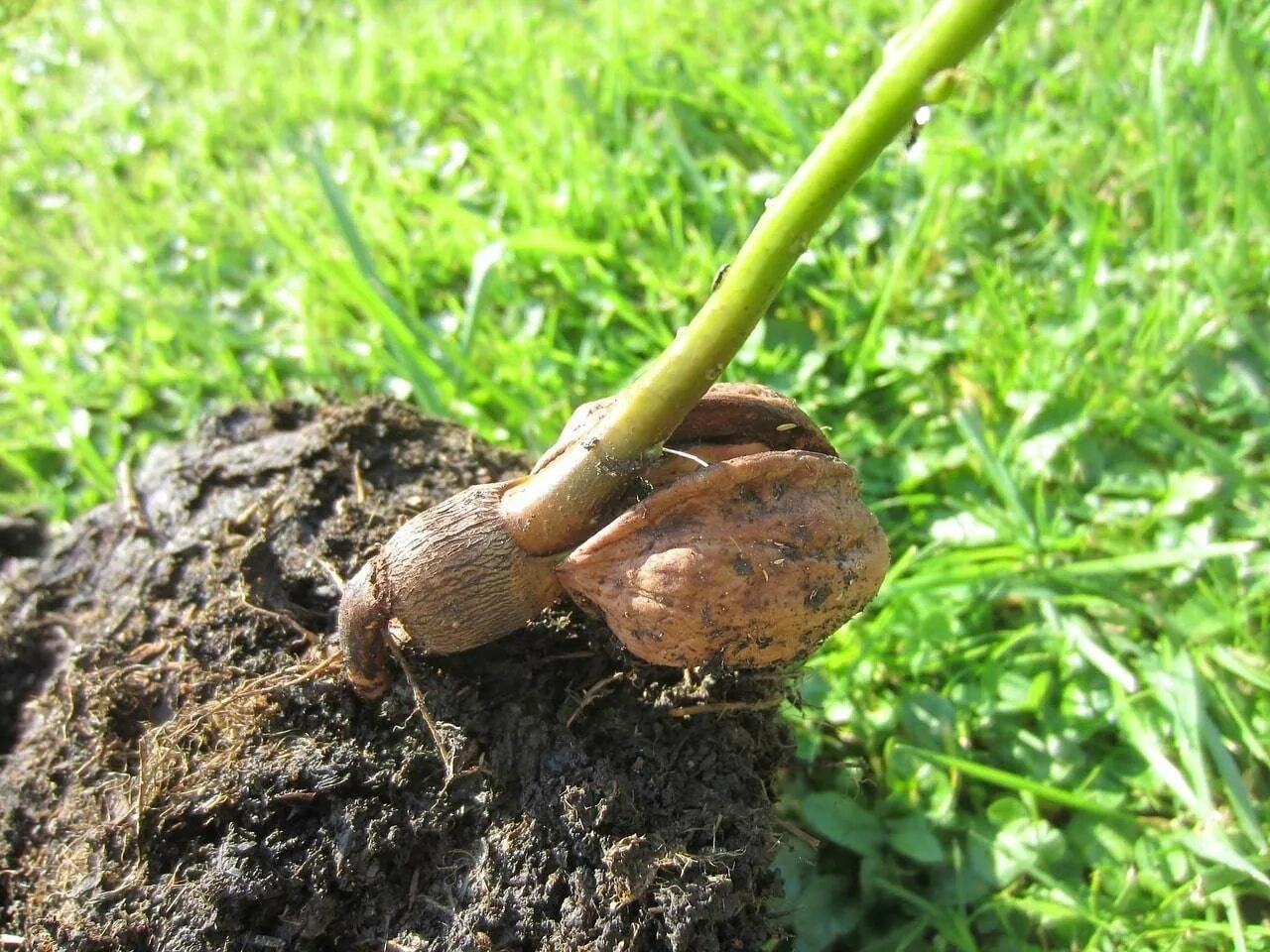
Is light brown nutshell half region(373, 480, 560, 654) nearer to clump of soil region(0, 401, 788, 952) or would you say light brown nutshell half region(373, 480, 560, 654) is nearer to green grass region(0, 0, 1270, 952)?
clump of soil region(0, 401, 788, 952)

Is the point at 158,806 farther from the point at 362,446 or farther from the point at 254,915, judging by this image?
the point at 362,446

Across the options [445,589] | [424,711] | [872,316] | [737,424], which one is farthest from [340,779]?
[872,316]

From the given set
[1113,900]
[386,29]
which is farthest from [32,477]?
[1113,900]

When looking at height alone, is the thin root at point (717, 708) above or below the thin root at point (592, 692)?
below

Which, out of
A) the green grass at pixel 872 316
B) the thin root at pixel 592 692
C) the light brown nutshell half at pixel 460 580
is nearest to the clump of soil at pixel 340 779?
the thin root at pixel 592 692

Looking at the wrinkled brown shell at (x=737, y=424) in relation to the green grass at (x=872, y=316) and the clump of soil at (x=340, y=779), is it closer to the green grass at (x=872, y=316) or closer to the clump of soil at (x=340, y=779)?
the clump of soil at (x=340, y=779)

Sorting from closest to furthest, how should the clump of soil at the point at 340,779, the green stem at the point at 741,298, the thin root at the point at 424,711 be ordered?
the green stem at the point at 741,298, the clump of soil at the point at 340,779, the thin root at the point at 424,711
